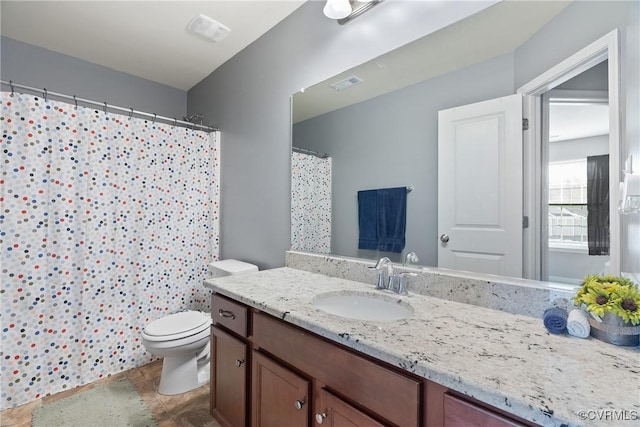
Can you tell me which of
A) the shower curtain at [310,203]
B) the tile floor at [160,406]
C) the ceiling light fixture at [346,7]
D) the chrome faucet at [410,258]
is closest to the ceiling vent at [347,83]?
the ceiling light fixture at [346,7]

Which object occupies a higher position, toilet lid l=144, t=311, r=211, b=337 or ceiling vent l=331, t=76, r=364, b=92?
ceiling vent l=331, t=76, r=364, b=92

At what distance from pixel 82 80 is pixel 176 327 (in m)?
2.29

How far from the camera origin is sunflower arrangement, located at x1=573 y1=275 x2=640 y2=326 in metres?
0.75

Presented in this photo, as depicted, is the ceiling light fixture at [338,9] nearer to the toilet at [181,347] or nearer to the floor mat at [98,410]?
the toilet at [181,347]

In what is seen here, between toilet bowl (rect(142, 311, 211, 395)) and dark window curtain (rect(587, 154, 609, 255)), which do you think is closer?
dark window curtain (rect(587, 154, 609, 255))

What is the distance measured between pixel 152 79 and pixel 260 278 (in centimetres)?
248

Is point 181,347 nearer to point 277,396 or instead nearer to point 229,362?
point 229,362

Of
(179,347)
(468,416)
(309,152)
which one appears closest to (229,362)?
(179,347)

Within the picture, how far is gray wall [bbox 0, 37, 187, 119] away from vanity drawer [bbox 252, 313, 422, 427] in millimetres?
2687

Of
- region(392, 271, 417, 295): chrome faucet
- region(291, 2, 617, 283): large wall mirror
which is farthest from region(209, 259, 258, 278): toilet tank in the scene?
region(392, 271, 417, 295): chrome faucet

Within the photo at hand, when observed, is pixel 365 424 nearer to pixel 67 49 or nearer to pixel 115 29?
pixel 115 29

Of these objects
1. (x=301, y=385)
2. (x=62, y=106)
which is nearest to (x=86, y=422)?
(x=301, y=385)

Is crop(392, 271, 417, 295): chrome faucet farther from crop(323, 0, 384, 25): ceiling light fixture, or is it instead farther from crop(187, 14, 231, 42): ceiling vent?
crop(187, 14, 231, 42): ceiling vent

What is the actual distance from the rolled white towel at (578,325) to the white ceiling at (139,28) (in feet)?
6.91
